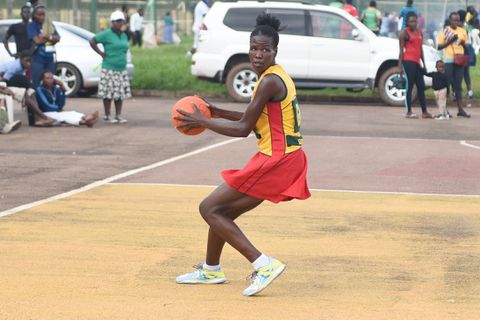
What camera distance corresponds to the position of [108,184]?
1286cm

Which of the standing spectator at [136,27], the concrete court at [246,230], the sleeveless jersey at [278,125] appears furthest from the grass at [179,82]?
the sleeveless jersey at [278,125]

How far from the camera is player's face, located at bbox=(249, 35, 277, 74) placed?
24.4ft

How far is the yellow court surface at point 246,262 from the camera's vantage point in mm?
7176

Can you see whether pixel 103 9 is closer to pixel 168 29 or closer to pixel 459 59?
pixel 168 29

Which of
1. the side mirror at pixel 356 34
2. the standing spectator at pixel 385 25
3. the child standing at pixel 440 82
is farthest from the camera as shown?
the standing spectator at pixel 385 25

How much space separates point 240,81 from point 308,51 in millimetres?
1518

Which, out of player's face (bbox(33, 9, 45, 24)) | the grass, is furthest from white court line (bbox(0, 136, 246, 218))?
the grass

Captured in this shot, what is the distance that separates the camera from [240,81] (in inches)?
972

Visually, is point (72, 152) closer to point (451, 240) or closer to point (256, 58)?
point (451, 240)

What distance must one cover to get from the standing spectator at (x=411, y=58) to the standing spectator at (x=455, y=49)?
0.73m

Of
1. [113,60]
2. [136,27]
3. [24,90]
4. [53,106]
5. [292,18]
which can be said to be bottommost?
[136,27]

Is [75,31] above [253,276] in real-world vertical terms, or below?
below

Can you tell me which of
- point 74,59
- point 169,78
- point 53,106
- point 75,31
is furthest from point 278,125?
point 169,78

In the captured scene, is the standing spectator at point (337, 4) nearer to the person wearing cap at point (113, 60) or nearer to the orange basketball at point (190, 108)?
the person wearing cap at point (113, 60)
